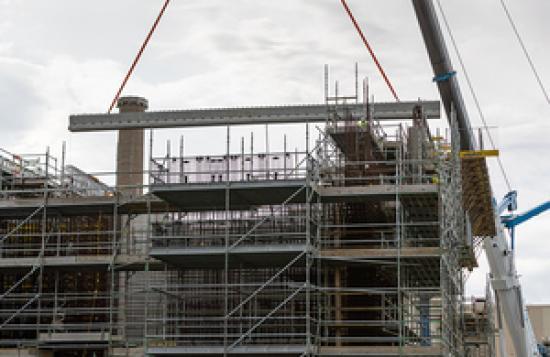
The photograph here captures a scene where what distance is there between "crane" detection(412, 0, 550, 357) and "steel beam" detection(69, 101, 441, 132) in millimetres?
3752

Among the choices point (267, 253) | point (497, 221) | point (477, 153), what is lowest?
point (267, 253)

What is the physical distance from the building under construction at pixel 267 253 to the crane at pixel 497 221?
1198 mm

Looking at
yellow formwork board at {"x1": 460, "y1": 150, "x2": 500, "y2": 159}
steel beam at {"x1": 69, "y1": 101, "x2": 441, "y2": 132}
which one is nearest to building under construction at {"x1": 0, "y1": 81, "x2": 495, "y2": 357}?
yellow formwork board at {"x1": 460, "y1": 150, "x2": 500, "y2": 159}

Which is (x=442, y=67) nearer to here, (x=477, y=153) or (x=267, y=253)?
(x=477, y=153)

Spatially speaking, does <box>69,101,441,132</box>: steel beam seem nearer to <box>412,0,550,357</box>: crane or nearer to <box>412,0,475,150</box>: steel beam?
<box>412,0,475,150</box>: steel beam

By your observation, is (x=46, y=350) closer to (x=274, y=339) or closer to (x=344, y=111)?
(x=274, y=339)

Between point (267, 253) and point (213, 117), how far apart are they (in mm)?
11622

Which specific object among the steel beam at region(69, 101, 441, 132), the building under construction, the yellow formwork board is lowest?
the building under construction

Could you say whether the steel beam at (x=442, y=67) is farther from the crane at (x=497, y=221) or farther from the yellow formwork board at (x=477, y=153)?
the yellow formwork board at (x=477, y=153)

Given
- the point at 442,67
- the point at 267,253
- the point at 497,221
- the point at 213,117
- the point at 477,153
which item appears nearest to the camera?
the point at 267,253

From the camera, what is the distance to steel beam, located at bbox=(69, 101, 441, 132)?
35.5 meters

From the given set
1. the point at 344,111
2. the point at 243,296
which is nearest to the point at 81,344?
the point at 243,296

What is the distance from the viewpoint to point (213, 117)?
36.6 m

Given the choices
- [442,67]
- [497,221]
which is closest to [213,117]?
[442,67]
